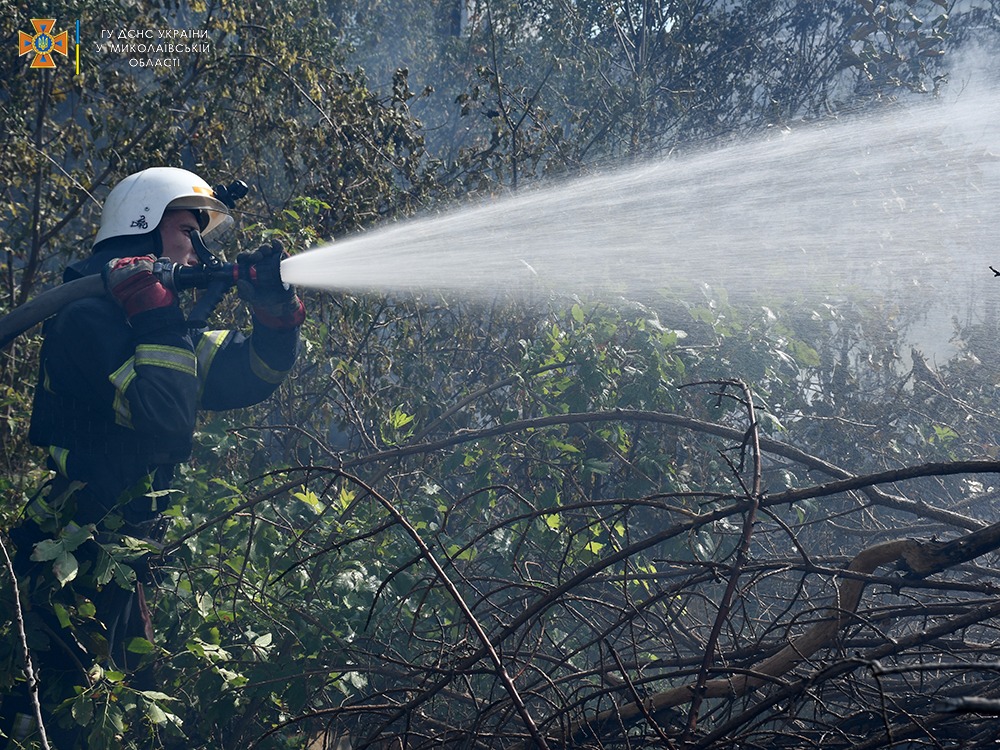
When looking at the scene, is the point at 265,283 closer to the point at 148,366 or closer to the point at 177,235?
the point at 148,366

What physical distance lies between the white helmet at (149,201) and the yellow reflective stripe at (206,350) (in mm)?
534

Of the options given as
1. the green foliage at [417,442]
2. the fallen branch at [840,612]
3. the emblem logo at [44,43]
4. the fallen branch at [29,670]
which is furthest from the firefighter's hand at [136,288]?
the fallen branch at [840,612]

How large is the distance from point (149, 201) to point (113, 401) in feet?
2.93

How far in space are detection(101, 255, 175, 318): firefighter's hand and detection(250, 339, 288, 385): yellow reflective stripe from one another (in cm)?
55

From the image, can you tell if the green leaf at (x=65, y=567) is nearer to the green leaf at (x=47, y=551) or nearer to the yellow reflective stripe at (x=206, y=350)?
the green leaf at (x=47, y=551)

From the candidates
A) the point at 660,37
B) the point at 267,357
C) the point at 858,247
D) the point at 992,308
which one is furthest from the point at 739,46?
the point at 267,357

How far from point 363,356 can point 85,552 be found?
2.19m

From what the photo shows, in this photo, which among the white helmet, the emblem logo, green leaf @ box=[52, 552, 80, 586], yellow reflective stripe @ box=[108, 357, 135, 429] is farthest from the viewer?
the emblem logo

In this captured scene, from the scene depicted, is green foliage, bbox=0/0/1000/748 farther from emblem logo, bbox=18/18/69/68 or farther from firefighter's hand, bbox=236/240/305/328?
firefighter's hand, bbox=236/240/305/328

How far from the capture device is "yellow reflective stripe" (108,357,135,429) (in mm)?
3541

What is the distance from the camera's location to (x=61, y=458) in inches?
143

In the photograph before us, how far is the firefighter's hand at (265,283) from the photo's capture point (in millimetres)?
3654

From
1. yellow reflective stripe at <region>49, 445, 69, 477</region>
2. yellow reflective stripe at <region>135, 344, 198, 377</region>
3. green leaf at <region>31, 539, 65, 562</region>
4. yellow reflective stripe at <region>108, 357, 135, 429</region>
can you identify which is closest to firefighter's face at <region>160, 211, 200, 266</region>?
yellow reflective stripe at <region>135, 344, 198, 377</region>

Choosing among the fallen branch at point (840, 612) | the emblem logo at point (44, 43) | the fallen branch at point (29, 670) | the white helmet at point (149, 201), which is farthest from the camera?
the emblem logo at point (44, 43)
